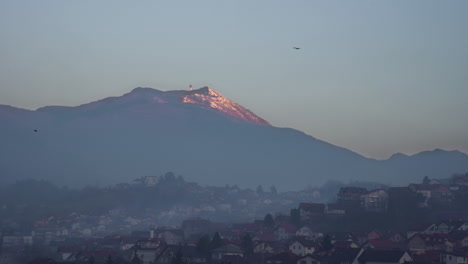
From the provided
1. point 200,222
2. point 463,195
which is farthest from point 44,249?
point 463,195

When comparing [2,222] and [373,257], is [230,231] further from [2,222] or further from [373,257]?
[2,222]

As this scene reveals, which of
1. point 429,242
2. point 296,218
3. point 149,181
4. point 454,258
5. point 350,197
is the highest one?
point 149,181

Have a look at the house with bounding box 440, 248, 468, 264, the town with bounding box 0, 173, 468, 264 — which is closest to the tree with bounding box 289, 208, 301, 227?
the town with bounding box 0, 173, 468, 264

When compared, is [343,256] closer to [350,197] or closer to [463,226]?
[463,226]

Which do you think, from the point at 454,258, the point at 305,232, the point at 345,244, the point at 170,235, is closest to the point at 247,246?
the point at 345,244

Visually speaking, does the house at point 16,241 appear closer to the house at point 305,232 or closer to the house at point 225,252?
the house at point 305,232

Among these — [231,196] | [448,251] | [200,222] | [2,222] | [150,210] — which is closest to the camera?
[448,251]

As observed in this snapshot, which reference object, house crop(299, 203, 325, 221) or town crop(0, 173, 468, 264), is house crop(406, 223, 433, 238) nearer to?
town crop(0, 173, 468, 264)
